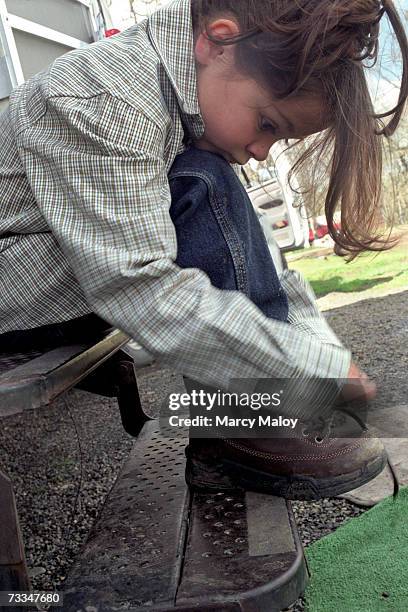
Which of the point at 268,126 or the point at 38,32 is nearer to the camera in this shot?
the point at 268,126

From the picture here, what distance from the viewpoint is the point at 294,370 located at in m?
0.90

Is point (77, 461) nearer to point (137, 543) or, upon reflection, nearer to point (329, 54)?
point (137, 543)

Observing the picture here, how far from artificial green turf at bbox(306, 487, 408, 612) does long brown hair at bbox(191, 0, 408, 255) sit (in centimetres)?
67

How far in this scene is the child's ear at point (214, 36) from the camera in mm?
1088

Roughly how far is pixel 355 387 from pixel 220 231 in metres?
0.32

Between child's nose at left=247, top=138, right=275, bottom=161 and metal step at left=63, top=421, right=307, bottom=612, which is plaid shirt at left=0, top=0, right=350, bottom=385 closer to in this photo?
child's nose at left=247, top=138, right=275, bottom=161

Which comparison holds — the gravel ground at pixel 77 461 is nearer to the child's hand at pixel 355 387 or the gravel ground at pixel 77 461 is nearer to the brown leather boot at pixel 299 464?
the brown leather boot at pixel 299 464

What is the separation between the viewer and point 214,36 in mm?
1085

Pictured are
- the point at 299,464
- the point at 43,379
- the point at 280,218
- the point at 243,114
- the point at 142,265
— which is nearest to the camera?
the point at 43,379

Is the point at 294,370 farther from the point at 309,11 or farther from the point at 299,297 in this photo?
the point at 309,11

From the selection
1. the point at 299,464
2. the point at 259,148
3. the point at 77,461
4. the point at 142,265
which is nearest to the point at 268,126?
the point at 259,148

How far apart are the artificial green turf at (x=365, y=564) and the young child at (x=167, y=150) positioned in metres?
0.36

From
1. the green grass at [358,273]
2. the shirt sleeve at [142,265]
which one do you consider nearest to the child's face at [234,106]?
the shirt sleeve at [142,265]

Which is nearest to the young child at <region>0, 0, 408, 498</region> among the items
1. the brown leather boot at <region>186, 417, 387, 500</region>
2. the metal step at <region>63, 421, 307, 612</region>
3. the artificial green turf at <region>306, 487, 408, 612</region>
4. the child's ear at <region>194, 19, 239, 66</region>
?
the child's ear at <region>194, 19, 239, 66</region>
